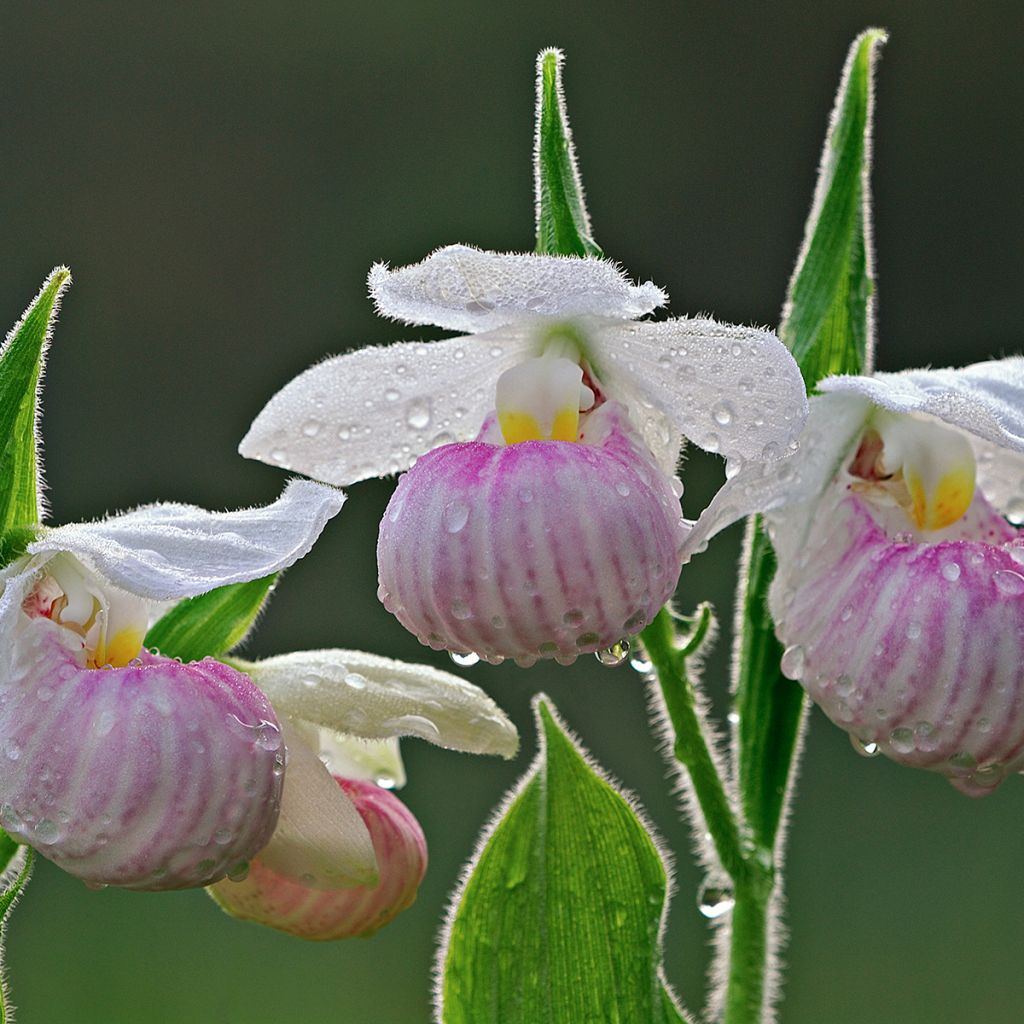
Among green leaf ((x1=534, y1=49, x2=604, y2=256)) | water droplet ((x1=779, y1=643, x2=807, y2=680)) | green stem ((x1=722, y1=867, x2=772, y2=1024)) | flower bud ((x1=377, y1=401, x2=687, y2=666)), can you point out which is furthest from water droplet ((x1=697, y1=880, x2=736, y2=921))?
green leaf ((x1=534, y1=49, x2=604, y2=256))

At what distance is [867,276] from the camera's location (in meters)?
1.26

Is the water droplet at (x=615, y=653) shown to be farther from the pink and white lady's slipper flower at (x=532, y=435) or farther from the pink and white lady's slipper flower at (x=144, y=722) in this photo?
the pink and white lady's slipper flower at (x=144, y=722)

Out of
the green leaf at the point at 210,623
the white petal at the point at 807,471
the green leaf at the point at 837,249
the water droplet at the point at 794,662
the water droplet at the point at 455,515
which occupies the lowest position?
the water droplet at the point at 794,662

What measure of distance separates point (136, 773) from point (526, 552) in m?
0.29

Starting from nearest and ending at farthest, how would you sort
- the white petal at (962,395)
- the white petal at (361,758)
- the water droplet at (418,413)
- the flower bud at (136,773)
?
the flower bud at (136,773) → the white petal at (962,395) → the water droplet at (418,413) → the white petal at (361,758)

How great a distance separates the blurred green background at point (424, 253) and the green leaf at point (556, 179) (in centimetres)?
236

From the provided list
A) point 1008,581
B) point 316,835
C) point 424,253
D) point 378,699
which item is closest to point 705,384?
point 1008,581

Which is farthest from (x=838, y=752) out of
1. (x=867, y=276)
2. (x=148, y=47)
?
(x=148, y=47)

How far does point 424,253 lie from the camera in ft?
17.7

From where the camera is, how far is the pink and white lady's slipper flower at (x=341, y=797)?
3.96 feet

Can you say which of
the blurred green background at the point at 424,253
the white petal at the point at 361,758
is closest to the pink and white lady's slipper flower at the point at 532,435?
the white petal at the point at 361,758

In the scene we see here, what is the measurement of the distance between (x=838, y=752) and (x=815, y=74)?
3.18 metres

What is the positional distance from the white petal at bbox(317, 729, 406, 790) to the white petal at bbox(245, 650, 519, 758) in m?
0.15

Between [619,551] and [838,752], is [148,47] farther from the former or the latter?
[619,551]
